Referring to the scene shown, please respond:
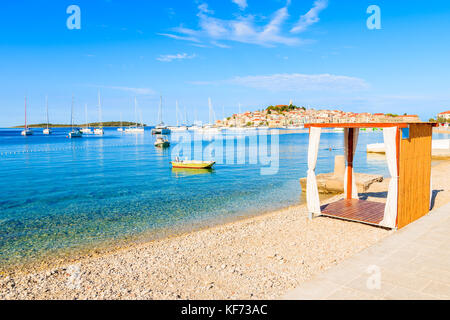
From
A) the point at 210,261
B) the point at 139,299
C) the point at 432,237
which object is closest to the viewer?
the point at 139,299

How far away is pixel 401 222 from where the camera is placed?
8336mm

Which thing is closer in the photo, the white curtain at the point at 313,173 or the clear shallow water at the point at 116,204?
the white curtain at the point at 313,173

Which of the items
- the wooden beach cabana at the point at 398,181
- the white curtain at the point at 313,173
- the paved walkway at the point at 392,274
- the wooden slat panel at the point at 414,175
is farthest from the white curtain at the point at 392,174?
the white curtain at the point at 313,173

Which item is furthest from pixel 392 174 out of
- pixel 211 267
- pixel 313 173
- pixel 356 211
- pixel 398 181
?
pixel 211 267

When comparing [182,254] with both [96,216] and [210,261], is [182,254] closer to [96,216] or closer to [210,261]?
[210,261]

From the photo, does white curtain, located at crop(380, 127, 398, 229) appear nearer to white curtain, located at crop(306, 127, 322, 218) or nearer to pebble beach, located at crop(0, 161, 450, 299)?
pebble beach, located at crop(0, 161, 450, 299)

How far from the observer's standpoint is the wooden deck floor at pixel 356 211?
8916 millimetres

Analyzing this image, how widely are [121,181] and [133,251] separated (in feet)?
50.0

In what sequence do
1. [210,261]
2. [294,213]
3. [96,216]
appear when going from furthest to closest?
[96,216]
[294,213]
[210,261]

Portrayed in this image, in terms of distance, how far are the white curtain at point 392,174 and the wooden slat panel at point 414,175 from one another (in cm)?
17

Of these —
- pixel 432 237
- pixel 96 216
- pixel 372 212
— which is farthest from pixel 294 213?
pixel 96 216

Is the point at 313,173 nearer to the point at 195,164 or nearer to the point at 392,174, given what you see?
the point at 392,174

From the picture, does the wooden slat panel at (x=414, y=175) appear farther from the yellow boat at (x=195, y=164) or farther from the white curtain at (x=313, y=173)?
the yellow boat at (x=195, y=164)

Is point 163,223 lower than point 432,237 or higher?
lower
